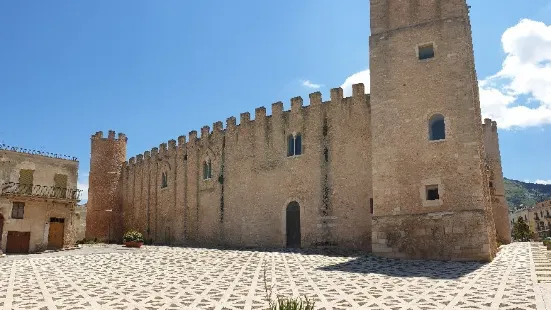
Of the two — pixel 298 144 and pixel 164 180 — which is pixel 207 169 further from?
pixel 298 144

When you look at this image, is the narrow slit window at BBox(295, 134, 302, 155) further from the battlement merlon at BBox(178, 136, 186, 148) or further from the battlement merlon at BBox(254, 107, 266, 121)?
the battlement merlon at BBox(178, 136, 186, 148)

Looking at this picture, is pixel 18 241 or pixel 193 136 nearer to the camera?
pixel 18 241

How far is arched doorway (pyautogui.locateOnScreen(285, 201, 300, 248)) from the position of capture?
67.9 feet

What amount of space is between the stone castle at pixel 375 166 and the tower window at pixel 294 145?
0.06 m

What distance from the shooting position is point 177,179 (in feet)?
94.0

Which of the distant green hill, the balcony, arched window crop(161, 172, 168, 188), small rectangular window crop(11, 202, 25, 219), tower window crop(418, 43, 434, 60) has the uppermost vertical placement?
the distant green hill

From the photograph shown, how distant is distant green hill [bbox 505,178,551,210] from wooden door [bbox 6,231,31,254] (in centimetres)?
11260

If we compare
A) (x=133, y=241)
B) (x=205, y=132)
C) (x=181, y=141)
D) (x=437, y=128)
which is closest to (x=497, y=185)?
(x=437, y=128)

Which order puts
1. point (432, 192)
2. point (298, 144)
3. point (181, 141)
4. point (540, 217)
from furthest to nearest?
point (540, 217) < point (181, 141) < point (298, 144) < point (432, 192)

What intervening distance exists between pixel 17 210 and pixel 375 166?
19652mm

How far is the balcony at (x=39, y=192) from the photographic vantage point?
23.3m

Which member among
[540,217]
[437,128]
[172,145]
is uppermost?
[172,145]

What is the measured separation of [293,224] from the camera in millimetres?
20891

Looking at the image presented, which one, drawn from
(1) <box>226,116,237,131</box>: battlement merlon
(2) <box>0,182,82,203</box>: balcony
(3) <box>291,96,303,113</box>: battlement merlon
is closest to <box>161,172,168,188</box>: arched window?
(2) <box>0,182,82,203</box>: balcony
